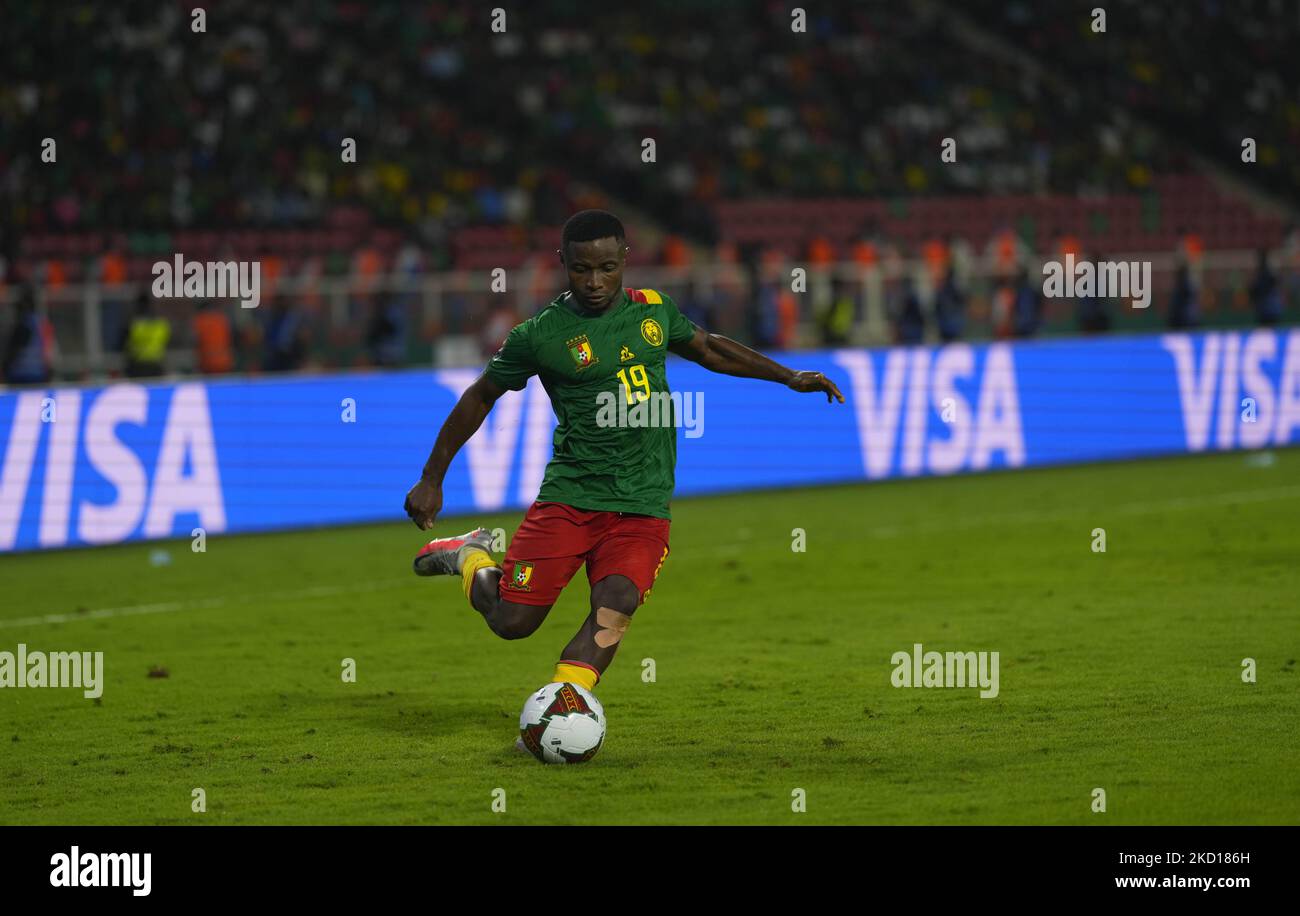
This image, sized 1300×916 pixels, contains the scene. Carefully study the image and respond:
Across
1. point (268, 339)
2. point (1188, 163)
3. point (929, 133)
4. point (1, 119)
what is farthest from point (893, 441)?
point (1188, 163)

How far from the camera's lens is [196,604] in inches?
500

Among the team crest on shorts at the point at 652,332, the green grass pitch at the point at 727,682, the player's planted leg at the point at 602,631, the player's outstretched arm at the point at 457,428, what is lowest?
the green grass pitch at the point at 727,682

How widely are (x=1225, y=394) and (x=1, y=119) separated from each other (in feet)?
Answer: 54.9

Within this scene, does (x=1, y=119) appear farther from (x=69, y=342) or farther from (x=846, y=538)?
(x=846, y=538)

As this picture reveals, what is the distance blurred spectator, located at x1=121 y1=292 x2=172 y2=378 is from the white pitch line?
9.33 meters

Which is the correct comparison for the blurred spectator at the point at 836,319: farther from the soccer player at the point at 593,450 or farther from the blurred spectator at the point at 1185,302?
the soccer player at the point at 593,450

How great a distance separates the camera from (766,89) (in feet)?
119

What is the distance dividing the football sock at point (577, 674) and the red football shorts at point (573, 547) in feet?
1.18

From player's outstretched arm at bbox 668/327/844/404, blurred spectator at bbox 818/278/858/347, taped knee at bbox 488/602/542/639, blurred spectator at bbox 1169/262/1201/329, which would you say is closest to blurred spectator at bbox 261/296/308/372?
blurred spectator at bbox 818/278/858/347

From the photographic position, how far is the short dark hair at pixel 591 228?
756 centimetres

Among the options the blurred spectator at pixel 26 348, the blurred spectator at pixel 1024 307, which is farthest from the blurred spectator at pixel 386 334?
the blurred spectator at pixel 1024 307

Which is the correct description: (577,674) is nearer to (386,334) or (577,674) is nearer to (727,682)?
(727,682)

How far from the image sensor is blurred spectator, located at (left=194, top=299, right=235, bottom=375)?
22.5m

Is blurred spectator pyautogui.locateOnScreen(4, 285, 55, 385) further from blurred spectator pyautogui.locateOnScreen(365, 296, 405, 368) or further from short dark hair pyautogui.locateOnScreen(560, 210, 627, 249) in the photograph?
short dark hair pyautogui.locateOnScreen(560, 210, 627, 249)
